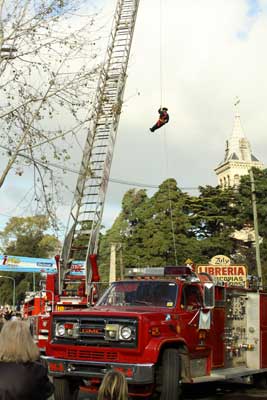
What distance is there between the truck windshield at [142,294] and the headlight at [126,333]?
4.05 ft

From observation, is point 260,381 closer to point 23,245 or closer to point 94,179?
point 94,179

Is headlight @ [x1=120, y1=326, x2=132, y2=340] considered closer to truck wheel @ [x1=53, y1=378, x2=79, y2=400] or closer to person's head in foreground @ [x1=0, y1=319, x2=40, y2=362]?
truck wheel @ [x1=53, y1=378, x2=79, y2=400]

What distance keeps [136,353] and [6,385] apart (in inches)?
193

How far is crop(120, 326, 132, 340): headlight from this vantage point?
28.4ft

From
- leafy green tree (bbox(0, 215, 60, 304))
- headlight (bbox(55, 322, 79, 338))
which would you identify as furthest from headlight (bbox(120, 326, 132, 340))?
leafy green tree (bbox(0, 215, 60, 304))

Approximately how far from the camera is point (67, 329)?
930 cm

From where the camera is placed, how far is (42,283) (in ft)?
59.2

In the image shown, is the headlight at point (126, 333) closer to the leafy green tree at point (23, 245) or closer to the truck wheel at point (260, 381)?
the truck wheel at point (260, 381)

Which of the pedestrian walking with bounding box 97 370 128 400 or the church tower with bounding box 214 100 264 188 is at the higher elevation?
the church tower with bounding box 214 100 264 188

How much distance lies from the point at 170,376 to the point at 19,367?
17.0 feet

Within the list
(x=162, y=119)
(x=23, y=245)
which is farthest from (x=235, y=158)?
(x=162, y=119)

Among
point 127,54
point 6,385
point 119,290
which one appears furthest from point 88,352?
point 127,54

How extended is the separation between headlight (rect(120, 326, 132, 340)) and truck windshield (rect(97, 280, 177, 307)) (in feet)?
4.05

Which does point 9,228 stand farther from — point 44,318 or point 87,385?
point 87,385
